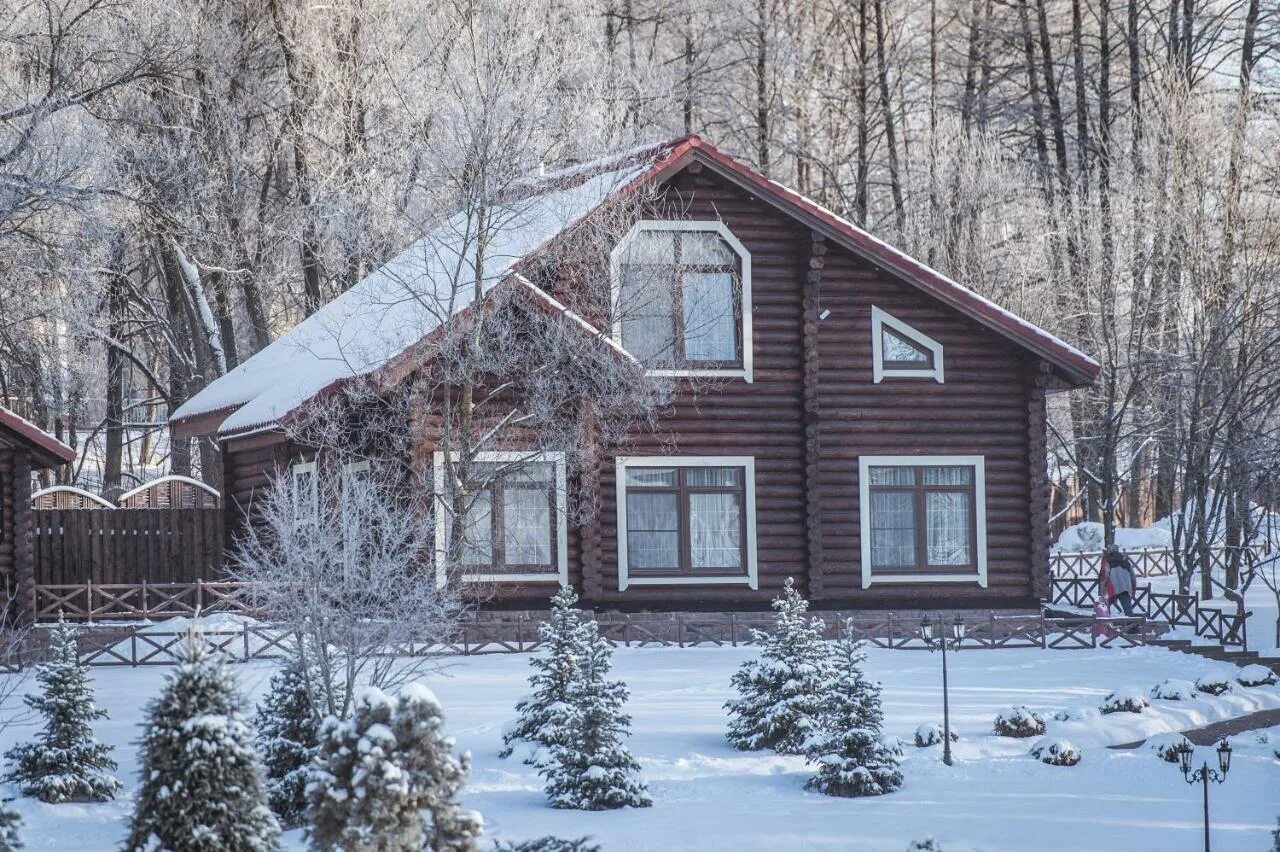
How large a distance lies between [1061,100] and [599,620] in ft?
79.2

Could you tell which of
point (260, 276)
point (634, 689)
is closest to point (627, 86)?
point (260, 276)

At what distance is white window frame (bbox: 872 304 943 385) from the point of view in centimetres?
2672

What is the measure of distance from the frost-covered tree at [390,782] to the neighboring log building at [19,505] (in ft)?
45.4

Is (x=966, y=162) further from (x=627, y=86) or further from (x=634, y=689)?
(x=634, y=689)

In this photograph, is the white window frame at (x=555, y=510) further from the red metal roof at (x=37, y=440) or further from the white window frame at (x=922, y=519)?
the red metal roof at (x=37, y=440)

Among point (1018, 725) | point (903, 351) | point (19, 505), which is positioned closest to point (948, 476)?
point (903, 351)

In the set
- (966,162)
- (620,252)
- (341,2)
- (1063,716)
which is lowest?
(1063,716)

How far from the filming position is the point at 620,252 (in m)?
25.5

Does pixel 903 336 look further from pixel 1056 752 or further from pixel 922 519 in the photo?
pixel 1056 752

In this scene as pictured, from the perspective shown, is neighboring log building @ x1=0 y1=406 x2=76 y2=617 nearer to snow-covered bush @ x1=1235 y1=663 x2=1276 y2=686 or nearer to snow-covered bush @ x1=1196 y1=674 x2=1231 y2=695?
snow-covered bush @ x1=1196 y1=674 x2=1231 y2=695

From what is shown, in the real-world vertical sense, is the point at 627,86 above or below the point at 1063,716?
above

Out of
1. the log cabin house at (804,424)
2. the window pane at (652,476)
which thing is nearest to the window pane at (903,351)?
the log cabin house at (804,424)

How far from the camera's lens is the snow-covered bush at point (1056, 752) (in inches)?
693

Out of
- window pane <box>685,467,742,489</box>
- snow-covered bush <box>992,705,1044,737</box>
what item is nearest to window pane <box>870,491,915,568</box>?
window pane <box>685,467,742,489</box>
